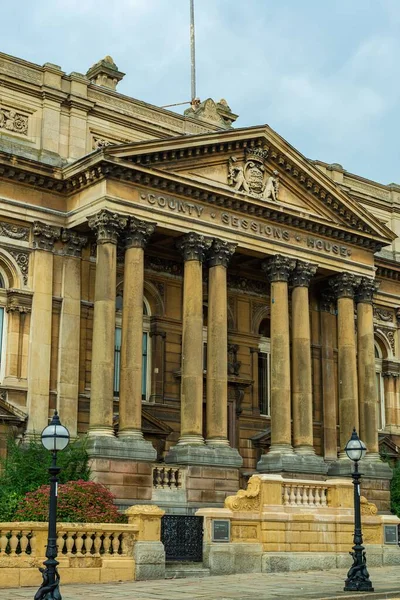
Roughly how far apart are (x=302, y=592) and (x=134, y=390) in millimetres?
11969

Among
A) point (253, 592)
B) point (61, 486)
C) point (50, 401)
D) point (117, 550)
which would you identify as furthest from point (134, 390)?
point (253, 592)

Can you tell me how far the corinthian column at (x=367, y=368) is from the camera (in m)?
37.7

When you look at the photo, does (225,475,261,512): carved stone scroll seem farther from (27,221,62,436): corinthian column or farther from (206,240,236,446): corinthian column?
(27,221,62,436): corinthian column

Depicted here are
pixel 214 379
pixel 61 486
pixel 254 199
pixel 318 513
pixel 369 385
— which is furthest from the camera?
pixel 369 385

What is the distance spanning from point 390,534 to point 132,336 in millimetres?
10601

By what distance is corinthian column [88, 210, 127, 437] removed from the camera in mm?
30234

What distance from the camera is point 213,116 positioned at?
40.3m

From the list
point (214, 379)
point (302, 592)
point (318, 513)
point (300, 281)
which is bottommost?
point (302, 592)

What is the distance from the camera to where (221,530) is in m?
24.7

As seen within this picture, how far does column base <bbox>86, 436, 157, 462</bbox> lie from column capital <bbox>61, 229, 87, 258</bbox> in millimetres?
7181

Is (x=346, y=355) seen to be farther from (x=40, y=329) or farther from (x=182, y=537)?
(x=182, y=537)

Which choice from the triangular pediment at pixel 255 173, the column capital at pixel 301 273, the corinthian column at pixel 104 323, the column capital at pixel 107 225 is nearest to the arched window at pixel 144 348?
the corinthian column at pixel 104 323

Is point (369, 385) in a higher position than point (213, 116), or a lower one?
lower

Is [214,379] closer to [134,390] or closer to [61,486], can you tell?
[134,390]
